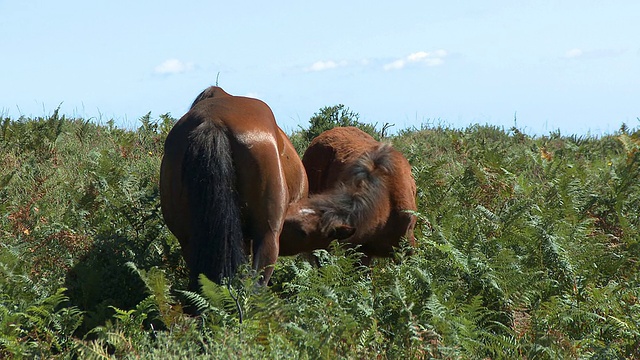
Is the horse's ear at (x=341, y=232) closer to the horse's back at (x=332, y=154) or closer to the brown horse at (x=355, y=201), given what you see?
the brown horse at (x=355, y=201)

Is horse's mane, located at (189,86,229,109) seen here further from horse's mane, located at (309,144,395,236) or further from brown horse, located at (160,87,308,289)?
horse's mane, located at (309,144,395,236)

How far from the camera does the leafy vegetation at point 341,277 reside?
4992mm

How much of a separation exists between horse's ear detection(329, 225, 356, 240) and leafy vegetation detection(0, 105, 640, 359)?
272mm

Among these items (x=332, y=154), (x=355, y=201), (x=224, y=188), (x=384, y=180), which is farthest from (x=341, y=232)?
(x=332, y=154)

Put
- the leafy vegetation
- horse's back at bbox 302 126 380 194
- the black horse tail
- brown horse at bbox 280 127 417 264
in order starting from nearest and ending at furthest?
the leafy vegetation → the black horse tail → brown horse at bbox 280 127 417 264 → horse's back at bbox 302 126 380 194

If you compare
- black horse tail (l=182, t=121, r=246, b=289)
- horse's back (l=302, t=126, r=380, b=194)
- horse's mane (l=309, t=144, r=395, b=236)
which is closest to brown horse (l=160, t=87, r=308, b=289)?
black horse tail (l=182, t=121, r=246, b=289)

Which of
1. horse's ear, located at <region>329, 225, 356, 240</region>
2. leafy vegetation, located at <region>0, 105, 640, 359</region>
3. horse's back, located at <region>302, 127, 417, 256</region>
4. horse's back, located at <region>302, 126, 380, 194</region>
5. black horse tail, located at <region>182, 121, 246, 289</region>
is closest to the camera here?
leafy vegetation, located at <region>0, 105, 640, 359</region>

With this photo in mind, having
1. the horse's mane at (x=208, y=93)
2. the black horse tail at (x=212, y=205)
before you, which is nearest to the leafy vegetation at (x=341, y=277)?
the black horse tail at (x=212, y=205)

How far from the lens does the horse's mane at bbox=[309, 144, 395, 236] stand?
24.7 feet

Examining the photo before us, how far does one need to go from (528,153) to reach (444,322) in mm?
6576

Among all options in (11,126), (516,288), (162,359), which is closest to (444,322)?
(516,288)

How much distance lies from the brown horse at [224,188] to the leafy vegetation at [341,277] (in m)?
0.32

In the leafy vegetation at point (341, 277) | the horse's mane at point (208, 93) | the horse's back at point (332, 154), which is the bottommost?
the leafy vegetation at point (341, 277)

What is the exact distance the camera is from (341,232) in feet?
24.7
